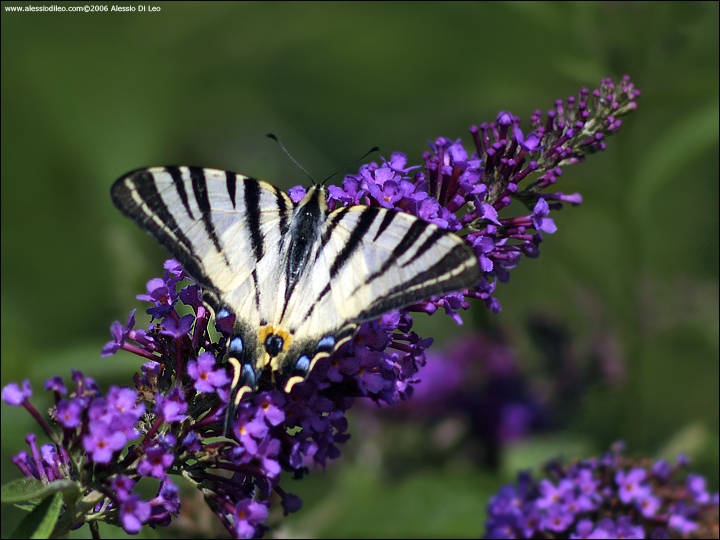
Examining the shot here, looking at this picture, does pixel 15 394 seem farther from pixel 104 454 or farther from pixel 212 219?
pixel 212 219

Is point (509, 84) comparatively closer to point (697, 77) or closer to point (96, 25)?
point (697, 77)

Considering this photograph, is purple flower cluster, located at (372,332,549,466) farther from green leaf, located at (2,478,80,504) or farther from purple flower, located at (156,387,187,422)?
green leaf, located at (2,478,80,504)

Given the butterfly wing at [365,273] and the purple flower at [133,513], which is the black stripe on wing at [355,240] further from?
the purple flower at [133,513]

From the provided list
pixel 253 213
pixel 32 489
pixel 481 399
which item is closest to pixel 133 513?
pixel 32 489

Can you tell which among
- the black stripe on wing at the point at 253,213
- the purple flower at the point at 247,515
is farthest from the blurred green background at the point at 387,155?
the black stripe on wing at the point at 253,213

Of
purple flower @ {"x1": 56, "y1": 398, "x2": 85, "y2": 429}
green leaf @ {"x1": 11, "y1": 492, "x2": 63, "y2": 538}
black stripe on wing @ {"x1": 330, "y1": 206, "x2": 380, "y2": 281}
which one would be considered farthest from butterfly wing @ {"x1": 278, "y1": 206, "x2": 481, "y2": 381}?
green leaf @ {"x1": 11, "y1": 492, "x2": 63, "y2": 538}
